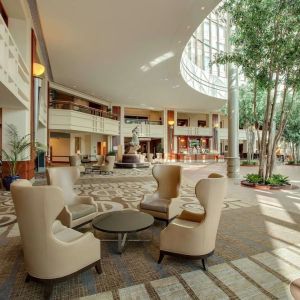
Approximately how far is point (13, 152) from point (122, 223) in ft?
16.9

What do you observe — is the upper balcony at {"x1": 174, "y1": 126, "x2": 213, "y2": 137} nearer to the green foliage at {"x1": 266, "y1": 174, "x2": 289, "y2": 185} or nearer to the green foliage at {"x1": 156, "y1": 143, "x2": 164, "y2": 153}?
the green foliage at {"x1": 156, "y1": 143, "x2": 164, "y2": 153}

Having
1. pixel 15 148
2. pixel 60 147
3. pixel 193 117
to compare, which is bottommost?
pixel 15 148

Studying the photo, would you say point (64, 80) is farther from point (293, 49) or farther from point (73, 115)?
point (293, 49)

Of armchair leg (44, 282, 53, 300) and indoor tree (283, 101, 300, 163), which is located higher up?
indoor tree (283, 101, 300, 163)

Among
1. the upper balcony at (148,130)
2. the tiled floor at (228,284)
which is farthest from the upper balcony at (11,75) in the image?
the upper balcony at (148,130)

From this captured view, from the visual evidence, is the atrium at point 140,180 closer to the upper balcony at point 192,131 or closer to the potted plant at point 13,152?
the potted plant at point 13,152

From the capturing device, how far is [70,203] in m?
3.61

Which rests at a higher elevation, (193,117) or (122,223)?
(193,117)

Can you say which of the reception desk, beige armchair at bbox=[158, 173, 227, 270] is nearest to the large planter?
beige armchair at bbox=[158, 173, 227, 270]

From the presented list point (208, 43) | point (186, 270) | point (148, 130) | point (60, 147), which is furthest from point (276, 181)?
point (60, 147)

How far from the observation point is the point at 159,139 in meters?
23.3

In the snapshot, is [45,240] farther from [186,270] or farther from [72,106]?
[72,106]

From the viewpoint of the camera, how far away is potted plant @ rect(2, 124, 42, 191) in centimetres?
635

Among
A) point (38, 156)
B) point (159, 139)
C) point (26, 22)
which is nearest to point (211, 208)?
point (26, 22)
